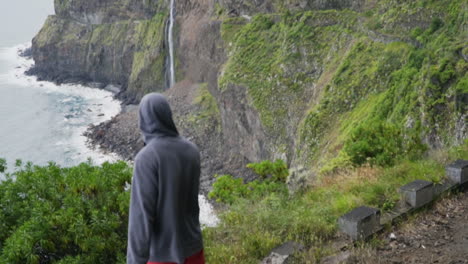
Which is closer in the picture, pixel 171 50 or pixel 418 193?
pixel 418 193

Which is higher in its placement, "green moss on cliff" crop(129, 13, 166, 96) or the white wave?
"green moss on cliff" crop(129, 13, 166, 96)

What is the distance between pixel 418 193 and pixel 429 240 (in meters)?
0.92

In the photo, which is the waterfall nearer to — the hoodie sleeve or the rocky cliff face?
the rocky cliff face

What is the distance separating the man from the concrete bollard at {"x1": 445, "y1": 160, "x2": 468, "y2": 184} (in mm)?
5853

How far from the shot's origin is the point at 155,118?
13.5 ft

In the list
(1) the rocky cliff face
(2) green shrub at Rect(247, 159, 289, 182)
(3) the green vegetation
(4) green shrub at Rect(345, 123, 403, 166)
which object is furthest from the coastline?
(3) the green vegetation

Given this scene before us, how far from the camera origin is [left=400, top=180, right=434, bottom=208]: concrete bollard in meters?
7.38

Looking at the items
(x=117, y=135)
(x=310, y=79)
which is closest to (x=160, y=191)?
(x=310, y=79)

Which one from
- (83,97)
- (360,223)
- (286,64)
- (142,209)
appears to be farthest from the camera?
(83,97)

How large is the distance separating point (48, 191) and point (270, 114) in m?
26.9

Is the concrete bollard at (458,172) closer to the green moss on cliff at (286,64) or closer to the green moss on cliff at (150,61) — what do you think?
the green moss on cliff at (286,64)

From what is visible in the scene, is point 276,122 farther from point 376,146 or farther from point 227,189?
point 376,146

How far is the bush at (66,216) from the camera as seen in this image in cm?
659

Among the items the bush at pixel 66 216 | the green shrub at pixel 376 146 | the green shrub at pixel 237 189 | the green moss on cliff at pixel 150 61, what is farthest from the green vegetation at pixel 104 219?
the green moss on cliff at pixel 150 61
